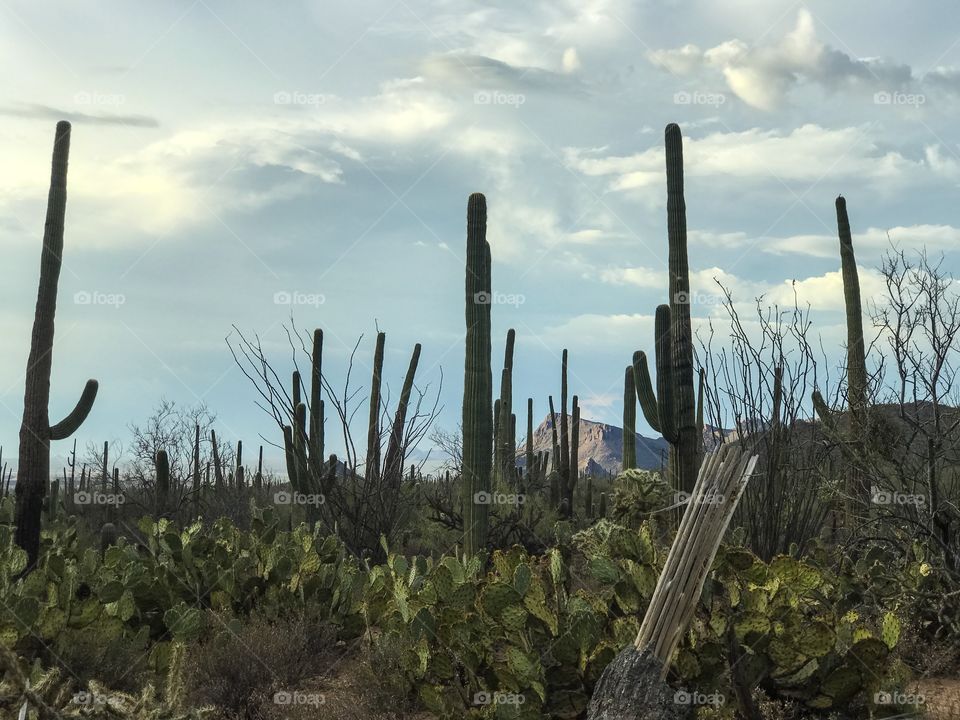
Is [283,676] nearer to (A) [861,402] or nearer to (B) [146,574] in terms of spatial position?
(B) [146,574]

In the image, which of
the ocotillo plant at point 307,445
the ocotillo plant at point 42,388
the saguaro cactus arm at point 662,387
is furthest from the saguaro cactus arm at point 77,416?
the saguaro cactus arm at point 662,387

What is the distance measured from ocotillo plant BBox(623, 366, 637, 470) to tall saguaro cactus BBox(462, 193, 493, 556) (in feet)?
24.1

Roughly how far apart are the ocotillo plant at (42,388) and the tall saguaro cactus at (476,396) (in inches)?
190

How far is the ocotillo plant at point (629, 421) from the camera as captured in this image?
1712cm

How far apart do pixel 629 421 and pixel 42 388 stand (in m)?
11.8

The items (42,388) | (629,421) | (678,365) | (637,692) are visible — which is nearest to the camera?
(637,692)

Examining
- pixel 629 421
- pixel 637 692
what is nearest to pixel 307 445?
pixel 637 692

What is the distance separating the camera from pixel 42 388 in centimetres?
1048

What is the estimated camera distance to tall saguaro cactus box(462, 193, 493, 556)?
9852 mm

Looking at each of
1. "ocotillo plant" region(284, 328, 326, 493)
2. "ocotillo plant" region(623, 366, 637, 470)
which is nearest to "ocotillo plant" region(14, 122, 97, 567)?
"ocotillo plant" region(284, 328, 326, 493)

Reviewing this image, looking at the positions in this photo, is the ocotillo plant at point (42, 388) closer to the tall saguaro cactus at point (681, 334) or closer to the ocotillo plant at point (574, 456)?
the tall saguaro cactus at point (681, 334)

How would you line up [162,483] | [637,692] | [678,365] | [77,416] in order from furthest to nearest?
[162,483], [77,416], [678,365], [637,692]

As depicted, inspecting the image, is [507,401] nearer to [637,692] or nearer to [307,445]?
[307,445]

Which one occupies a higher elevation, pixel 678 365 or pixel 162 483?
pixel 678 365
